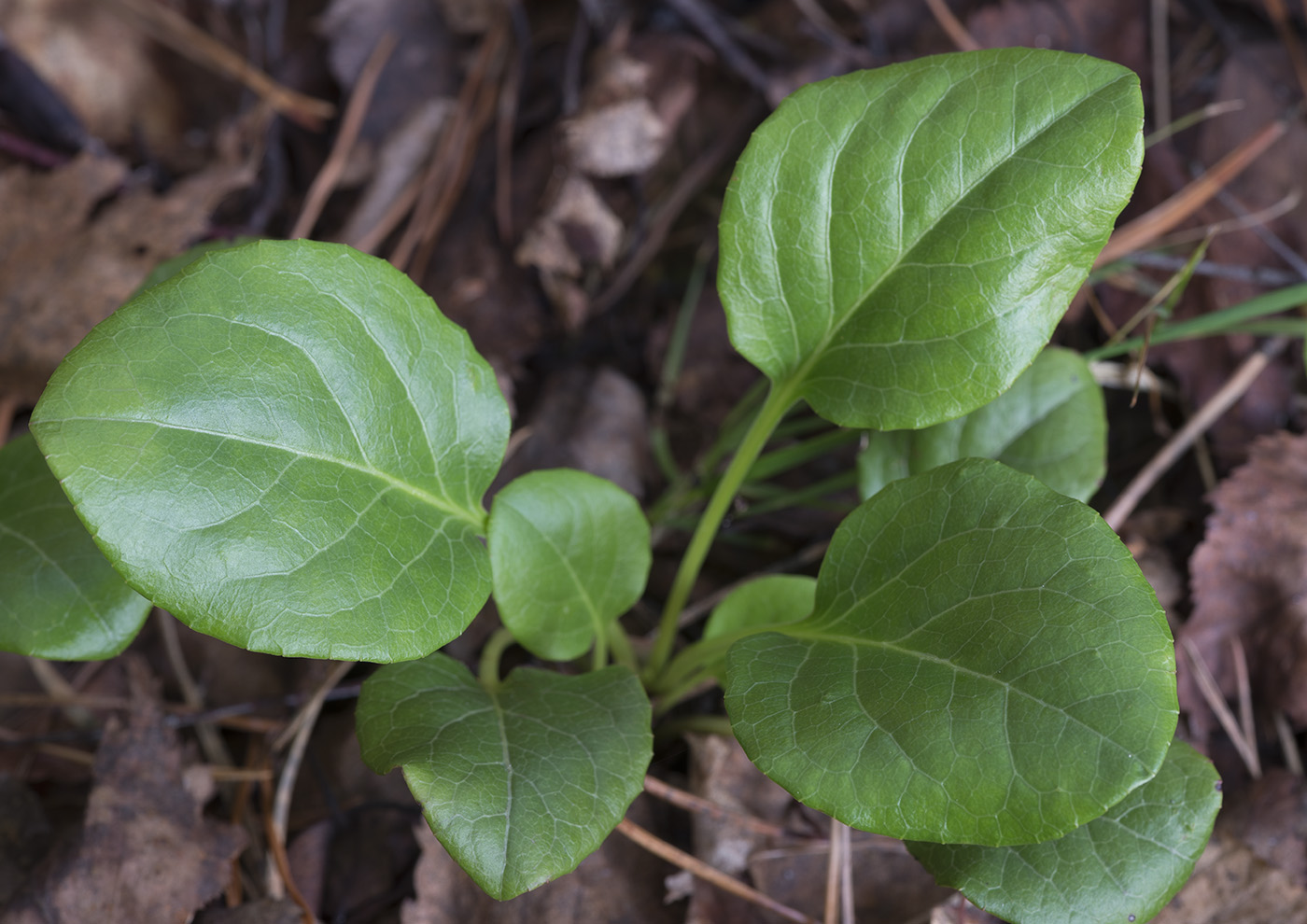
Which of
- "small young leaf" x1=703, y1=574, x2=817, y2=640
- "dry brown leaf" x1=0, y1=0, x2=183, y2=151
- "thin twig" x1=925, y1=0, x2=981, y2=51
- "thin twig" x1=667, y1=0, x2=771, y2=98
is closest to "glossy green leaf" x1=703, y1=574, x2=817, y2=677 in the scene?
"small young leaf" x1=703, y1=574, x2=817, y2=640

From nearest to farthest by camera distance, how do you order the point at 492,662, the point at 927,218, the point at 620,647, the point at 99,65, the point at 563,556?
the point at 927,218 → the point at 563,556 → the point at 492,662 → the point at 620,647 → the point at 99,65

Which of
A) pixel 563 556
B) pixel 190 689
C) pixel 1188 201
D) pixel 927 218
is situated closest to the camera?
pixel 927 218

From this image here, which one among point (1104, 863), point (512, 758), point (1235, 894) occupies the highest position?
point (512, 758)

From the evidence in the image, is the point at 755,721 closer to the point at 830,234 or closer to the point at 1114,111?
the point at 830,234

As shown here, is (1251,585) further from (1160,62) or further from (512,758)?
(512,758)

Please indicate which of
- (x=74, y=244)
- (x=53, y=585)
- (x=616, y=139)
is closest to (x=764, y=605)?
(x=53, y=585)

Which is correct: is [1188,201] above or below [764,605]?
above
